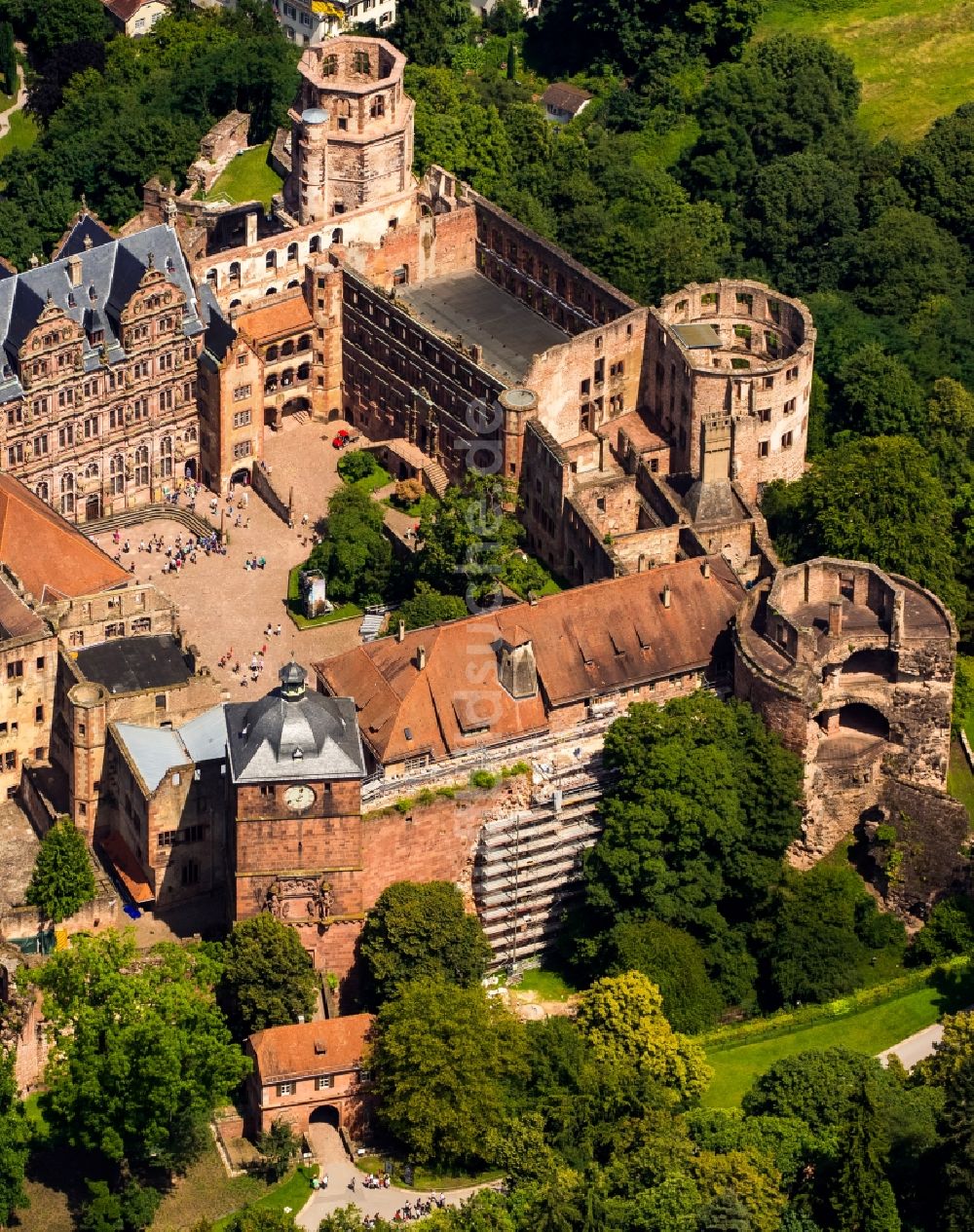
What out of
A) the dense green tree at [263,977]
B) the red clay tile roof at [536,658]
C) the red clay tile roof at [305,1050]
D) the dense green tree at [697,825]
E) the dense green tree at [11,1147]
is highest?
the red clay tile roof at [536,658]

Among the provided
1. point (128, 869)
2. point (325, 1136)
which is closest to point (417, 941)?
point (325, 1136)

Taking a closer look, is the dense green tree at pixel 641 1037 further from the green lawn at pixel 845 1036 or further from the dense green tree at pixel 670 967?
the green lawn at pixel 845 1036

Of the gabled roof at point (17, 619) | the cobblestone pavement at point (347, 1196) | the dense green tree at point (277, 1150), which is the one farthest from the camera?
the gabled roof at point (17, 619)

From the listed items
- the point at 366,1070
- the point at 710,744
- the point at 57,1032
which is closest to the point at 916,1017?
the point at 710,744

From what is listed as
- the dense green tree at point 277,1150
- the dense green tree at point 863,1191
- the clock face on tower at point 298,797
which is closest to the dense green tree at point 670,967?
the dense green tree at point 863,1191

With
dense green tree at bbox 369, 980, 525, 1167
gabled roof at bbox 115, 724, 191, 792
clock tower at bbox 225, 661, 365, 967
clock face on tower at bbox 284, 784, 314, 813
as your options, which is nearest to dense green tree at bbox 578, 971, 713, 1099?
dense green tree at bbox 369, 980, 525, 1167

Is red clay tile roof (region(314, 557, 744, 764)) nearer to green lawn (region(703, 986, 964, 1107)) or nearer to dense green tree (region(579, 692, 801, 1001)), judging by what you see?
dense green tree (region(579, 692, 801, 1001))
